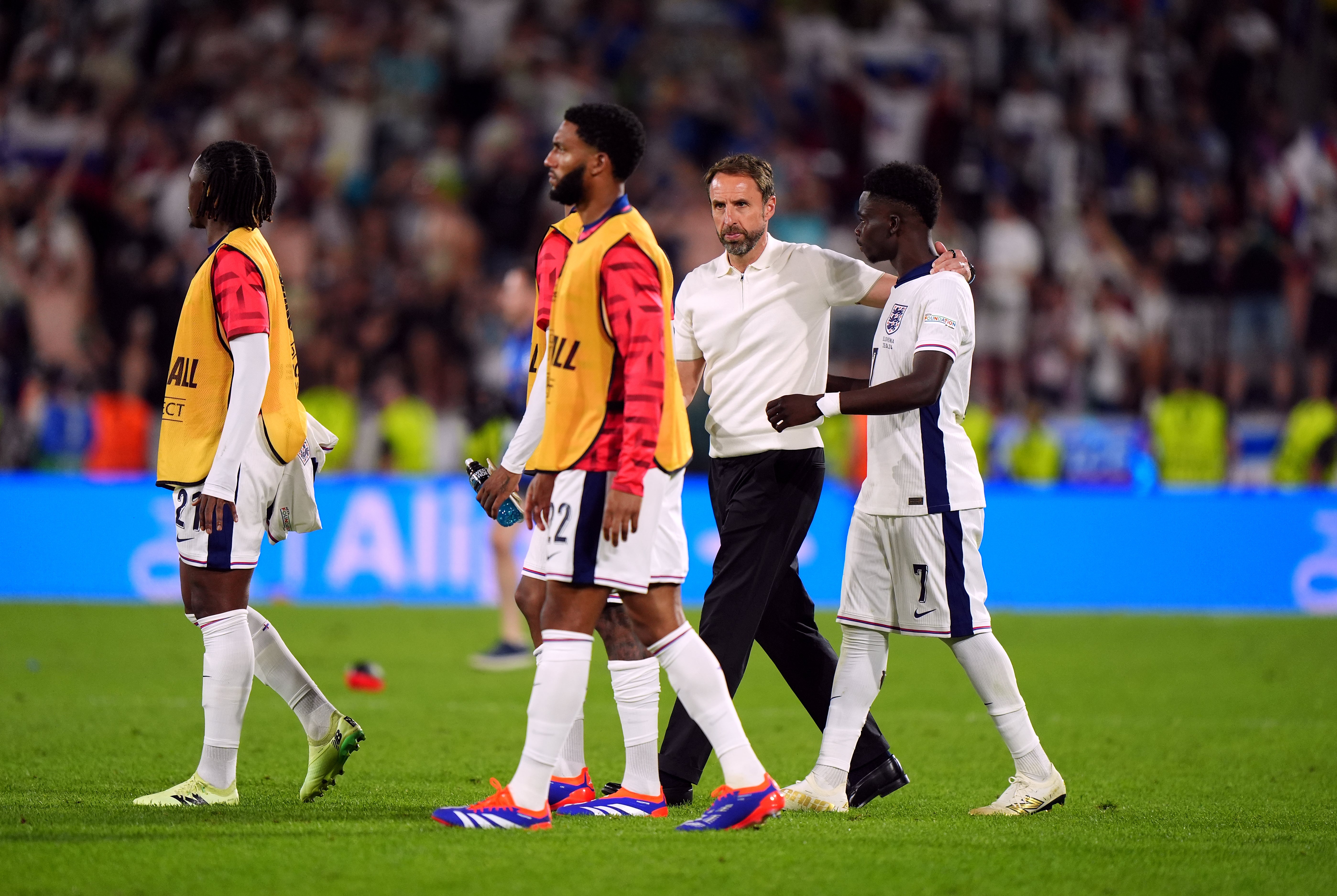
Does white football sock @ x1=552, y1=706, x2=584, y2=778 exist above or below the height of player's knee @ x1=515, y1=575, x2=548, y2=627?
below

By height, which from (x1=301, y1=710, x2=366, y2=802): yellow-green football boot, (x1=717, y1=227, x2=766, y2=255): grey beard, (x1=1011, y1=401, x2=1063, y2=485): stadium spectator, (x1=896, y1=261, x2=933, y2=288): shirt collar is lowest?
(x1=301, y1=710, x2=366, y2=802): yellow-green football boot

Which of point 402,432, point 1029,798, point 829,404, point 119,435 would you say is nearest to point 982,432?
point 402,432

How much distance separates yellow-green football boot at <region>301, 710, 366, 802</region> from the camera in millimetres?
5590

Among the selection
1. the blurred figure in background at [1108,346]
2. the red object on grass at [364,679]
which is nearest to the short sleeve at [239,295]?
the red object on grass at [364,679]

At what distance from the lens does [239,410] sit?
5.29 m

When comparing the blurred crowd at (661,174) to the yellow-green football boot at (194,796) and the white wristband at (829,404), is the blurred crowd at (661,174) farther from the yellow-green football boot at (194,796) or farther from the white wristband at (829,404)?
the white wristband at (829,404)

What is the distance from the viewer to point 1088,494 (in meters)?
13.9

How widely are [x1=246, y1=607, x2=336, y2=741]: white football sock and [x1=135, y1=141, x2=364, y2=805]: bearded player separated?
0.36 feet

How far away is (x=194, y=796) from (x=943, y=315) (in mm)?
3188

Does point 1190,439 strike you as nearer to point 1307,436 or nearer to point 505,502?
point 1307,436

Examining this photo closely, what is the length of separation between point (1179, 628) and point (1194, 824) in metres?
7.74

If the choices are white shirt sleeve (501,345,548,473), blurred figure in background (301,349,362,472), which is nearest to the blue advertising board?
blurred figure in background (301,349,362,472)

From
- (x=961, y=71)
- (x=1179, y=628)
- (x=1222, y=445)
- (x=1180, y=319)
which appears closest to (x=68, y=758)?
(x=1179, y=628)

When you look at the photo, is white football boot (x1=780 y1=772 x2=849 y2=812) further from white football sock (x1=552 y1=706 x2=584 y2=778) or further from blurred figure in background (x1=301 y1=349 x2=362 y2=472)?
blurred figure in background (x1=301 y1=349 x2=362 y2=472)
